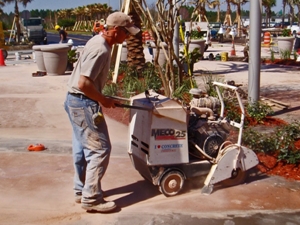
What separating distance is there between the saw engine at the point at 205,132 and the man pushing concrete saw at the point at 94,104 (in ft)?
3.58

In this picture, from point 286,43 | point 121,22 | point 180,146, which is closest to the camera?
point 121,22

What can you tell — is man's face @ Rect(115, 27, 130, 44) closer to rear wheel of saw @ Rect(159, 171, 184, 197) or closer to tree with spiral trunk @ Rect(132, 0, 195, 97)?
rear wheel of saw @ Rect(159, 171, 184, 197)

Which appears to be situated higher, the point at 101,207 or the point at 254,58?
the point at 254,58

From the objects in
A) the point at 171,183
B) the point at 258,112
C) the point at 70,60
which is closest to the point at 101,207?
the point at 171,183

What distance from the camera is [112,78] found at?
1286 cm

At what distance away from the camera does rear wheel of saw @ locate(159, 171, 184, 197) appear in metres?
5.18

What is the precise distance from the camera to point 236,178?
223 inches

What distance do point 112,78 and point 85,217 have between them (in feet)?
27.3

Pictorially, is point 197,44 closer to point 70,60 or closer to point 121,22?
point 70,60

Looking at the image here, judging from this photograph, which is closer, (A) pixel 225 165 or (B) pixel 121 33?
(B) pixel 121 33

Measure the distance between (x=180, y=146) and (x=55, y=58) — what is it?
11.2 meters

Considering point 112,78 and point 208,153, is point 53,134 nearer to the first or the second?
point 208,153

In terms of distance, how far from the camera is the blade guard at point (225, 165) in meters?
5.38

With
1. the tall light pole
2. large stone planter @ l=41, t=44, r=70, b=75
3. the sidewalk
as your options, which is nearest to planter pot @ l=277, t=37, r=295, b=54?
large stone planter @ l=41, t=44, r=70, b=75
